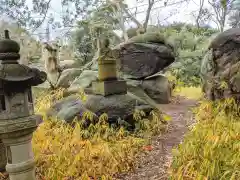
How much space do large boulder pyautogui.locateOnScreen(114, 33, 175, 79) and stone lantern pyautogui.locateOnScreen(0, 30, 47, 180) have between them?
5.83m

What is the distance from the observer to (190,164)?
2740 mm

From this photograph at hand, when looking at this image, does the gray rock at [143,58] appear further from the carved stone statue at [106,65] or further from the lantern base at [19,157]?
the lantern base at [19,157]

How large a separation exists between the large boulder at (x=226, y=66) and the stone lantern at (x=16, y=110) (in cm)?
374

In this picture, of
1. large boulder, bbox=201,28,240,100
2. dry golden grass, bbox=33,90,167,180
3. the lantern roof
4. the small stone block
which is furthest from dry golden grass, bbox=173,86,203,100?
the lantern roof

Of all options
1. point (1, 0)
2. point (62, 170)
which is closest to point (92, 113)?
→ point (62, 170)

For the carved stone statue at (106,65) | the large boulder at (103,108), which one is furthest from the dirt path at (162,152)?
the carved stone statue at (106,65)

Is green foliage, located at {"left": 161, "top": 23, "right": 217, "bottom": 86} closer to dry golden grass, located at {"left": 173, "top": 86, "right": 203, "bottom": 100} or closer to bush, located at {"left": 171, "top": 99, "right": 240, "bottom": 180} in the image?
dry golden grass, located at {"left": 173, "top": 86, "right": 203, "bottom": 100}

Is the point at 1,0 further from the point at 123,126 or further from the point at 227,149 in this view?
the point at 227,149

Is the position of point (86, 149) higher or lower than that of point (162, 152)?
higher

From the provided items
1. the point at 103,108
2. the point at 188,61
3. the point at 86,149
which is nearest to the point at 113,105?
the point at 103,108

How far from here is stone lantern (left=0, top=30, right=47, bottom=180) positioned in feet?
8.70

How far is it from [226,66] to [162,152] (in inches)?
109

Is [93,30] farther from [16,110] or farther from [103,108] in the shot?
[16,110]

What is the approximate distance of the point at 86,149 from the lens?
391 cm
